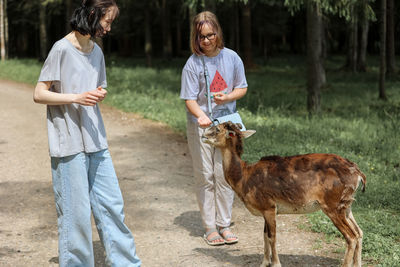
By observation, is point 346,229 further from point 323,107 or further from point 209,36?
point 323,107

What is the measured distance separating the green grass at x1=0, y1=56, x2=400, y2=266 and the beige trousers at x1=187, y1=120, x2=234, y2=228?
1101 mm

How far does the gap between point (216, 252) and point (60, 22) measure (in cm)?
4383

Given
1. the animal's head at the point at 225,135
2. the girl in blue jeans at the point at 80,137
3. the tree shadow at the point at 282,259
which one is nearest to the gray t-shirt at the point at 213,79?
the animal's head at the point at 225,135

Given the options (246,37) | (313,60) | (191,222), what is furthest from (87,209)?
(246,37)

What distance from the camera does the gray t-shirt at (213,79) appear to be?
525cm

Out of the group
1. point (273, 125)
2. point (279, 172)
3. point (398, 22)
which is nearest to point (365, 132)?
point (273, 125)

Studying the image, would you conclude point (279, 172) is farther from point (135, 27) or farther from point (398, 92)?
point (135, 27)

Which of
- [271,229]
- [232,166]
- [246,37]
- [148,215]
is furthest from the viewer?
[246,37]

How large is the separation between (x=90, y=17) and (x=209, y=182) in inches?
92.8

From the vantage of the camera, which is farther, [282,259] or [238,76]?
[238,76]

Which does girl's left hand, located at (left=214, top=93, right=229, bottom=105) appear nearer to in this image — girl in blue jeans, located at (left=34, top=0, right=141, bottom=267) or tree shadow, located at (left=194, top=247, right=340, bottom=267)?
girl in blue jeans, located at (left=34, top=0, right=141, bottom=267)

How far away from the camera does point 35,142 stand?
10.6 metres

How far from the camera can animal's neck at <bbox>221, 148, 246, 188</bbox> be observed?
15.2 ft

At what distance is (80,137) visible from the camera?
412 cm
